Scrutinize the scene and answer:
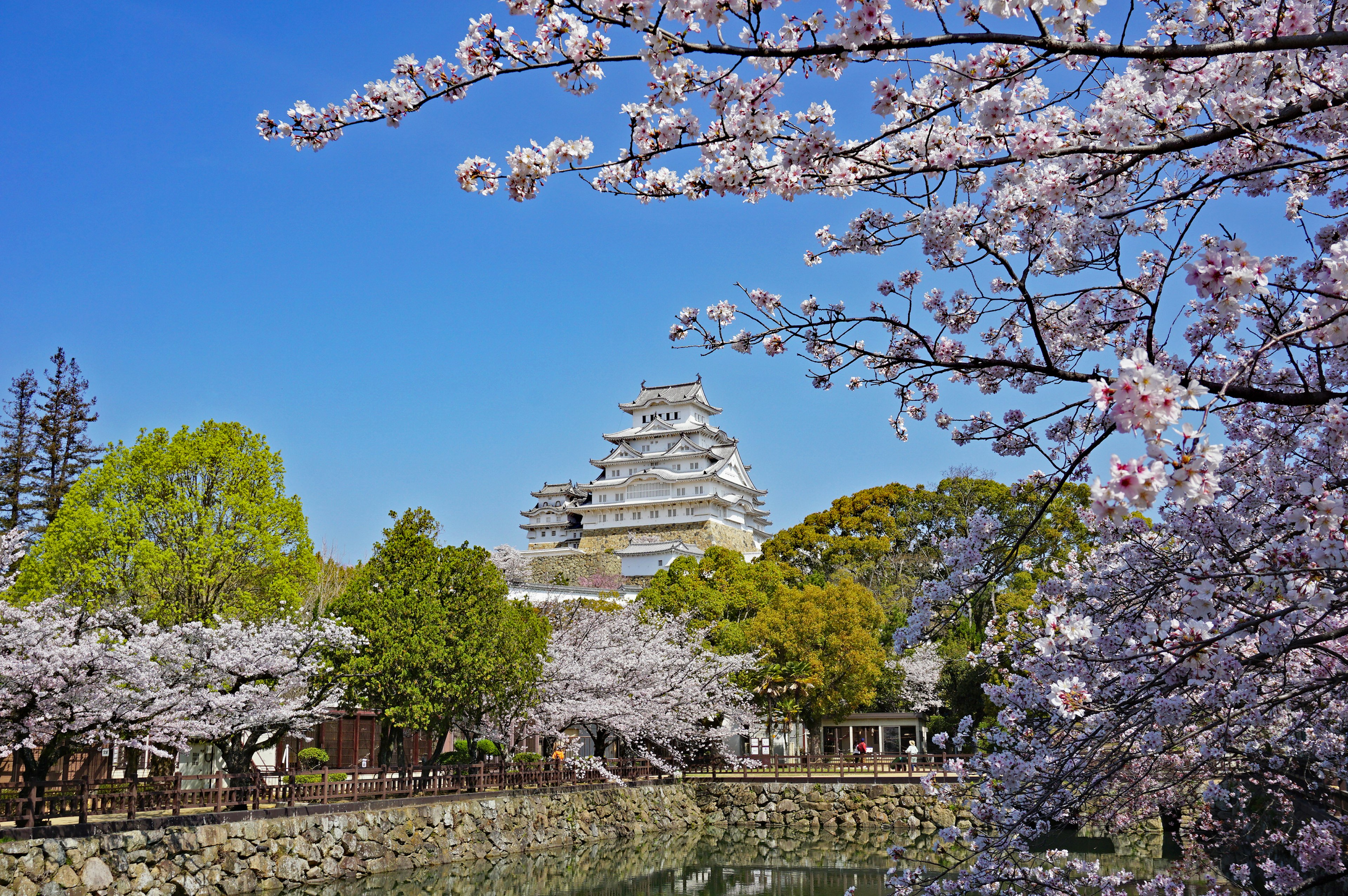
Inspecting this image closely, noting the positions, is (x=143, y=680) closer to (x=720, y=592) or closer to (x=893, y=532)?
(x=720, y=592)

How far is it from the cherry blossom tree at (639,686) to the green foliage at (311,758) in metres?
4.42

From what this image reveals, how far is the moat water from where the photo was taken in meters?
14.2

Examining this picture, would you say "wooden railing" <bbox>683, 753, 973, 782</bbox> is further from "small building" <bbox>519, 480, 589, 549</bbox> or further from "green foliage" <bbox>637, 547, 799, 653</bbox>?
"small building" <bbox>519, 480, 589, 549</bbox>

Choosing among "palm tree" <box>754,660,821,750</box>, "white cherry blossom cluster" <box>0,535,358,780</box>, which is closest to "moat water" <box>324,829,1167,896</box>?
"white cherry blossom cluster" <box>0,535,358,780</box>

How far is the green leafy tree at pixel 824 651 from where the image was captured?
25.3m

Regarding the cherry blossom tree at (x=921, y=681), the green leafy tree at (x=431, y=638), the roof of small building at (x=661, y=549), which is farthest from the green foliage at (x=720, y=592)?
the roof of small building at (x=661, y=549)

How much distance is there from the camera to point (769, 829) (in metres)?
22.3

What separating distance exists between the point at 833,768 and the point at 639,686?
635cm

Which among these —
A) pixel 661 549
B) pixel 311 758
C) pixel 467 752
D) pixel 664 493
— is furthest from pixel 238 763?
pixel 664 493

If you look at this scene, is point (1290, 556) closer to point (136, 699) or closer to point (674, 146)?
point (674, 146)

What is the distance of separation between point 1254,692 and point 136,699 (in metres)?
11.8

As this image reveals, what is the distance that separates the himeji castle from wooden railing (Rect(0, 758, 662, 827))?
2952 centimetres

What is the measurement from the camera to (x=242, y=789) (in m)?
13.7

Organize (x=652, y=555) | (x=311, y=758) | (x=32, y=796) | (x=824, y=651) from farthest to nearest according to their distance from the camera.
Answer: (x=652, y=555), (x=824, y=651), (x=311, y=758), (x=32, y=796)
